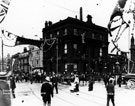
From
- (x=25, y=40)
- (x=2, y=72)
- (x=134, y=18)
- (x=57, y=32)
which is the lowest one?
(x=2, y=72)

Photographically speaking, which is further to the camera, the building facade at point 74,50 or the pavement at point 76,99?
the building facade at point 74,50

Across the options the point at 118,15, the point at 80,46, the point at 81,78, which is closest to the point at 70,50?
Result: the point at 80,46

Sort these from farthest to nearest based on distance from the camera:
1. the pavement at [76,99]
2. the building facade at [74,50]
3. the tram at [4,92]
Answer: the building facade at [74,50] → the pavement at [76,99] → the tram at [4,92]

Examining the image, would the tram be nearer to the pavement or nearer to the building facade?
the pavement

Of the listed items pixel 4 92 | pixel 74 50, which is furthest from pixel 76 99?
pixel 74 50

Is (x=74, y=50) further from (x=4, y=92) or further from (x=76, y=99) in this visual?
(x=4, y=92)

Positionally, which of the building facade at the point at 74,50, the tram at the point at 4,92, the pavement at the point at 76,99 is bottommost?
the pavement at the point at 76,99

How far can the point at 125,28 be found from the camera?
1069cm

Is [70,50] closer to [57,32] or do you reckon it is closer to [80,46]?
[80,46]

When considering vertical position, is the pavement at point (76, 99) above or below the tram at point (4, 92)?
below

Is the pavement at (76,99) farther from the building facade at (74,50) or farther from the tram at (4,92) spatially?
the building facade at (74,50)

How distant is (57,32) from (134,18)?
21.7m

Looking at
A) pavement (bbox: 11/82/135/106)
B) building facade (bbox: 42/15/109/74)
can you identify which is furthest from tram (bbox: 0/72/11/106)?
building facade (bbox: 42/15/109/74)

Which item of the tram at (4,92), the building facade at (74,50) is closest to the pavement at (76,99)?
the tram at (4,92)
